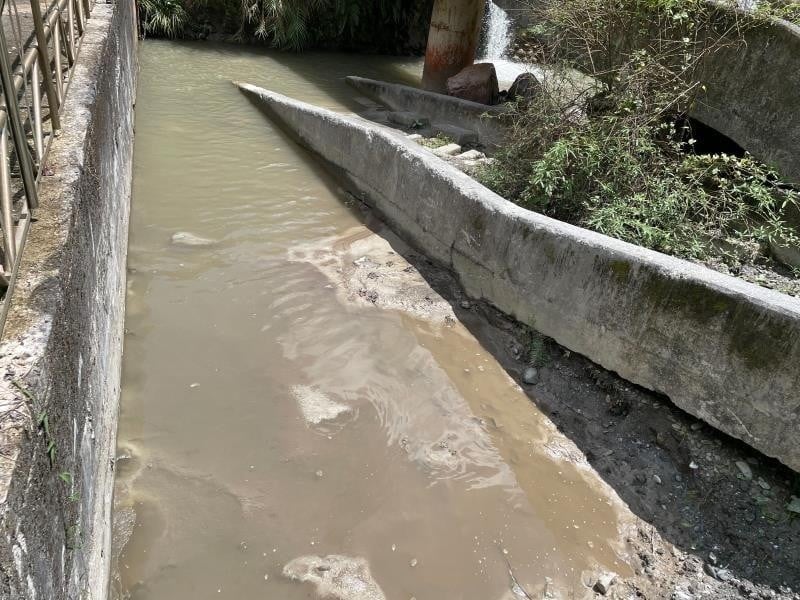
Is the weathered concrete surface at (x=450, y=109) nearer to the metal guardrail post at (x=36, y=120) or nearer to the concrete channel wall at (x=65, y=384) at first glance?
the concrete channel wall at (x=65, y=384)

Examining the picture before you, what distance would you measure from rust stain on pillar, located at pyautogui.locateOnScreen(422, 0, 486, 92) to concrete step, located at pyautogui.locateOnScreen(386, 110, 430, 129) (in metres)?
1.86

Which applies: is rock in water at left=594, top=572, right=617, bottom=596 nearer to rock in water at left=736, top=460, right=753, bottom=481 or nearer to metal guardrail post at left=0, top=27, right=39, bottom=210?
rock in water at left=736, top=460, right=753, bottom=481

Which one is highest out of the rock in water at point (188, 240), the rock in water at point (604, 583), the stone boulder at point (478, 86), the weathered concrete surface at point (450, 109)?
the stone boulder at point (478, 86)

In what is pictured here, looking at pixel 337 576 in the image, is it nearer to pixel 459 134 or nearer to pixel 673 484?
pixel 673 484

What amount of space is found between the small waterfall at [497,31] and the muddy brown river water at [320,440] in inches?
413

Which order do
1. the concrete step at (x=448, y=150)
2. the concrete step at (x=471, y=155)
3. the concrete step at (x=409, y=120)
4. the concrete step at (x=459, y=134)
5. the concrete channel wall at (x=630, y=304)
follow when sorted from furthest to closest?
the concrete step at (x=409, y=120) → the concrete step at (x=459, y=134) → the concrete step at (x=448, y=150) → the concrete step at (x=471, y=155) → the concrete channel wall at (x=630, y=304)

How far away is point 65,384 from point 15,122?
1033mm

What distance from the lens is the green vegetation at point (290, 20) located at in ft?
44.1

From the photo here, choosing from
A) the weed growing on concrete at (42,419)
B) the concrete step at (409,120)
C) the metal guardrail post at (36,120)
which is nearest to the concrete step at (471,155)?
the concrete step at (409,120)

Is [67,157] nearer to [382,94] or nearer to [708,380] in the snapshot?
[708,380]

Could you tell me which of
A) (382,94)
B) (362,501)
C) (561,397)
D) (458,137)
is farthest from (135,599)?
(382,94)

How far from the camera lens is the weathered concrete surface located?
7.82 m

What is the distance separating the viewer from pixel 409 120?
344 inches

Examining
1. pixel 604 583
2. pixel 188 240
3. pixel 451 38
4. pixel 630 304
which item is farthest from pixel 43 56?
pixel 451 38
